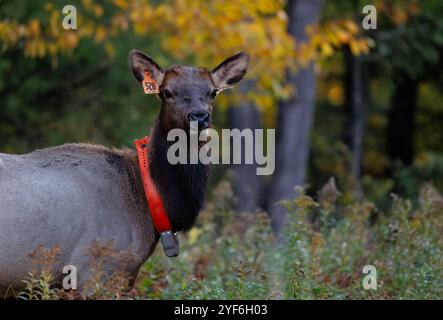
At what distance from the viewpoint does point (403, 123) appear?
2228 cm

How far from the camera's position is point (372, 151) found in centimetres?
2545

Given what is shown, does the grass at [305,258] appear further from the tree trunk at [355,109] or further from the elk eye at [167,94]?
the tree trunk at [355,109]

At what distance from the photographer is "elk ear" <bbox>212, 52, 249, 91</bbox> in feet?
26.5

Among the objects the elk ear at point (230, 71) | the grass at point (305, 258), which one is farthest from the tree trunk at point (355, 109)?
the elk ear at point (230, 71)

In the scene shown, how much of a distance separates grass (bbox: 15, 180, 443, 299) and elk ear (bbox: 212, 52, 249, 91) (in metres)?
1.24

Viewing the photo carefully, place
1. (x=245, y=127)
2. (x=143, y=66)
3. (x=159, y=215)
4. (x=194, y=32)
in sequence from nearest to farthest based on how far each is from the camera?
(x=159, y=215) → (x=143, y=66) → (x=194, y=32) → (x=245, y=127)

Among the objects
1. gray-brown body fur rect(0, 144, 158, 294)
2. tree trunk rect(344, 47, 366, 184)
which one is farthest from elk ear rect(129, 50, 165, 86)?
tree trunk rect(344, 47, 366, 184)

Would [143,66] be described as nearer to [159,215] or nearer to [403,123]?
[159,215]

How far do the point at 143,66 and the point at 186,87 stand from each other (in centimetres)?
60

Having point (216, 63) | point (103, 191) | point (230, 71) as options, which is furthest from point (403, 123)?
point (103, 191)

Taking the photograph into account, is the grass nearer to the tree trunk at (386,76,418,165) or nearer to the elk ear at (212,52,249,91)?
the elk ear at (212,52,249,91)

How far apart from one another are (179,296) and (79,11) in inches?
324

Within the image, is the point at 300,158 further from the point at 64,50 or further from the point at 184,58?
the point at 64,50
